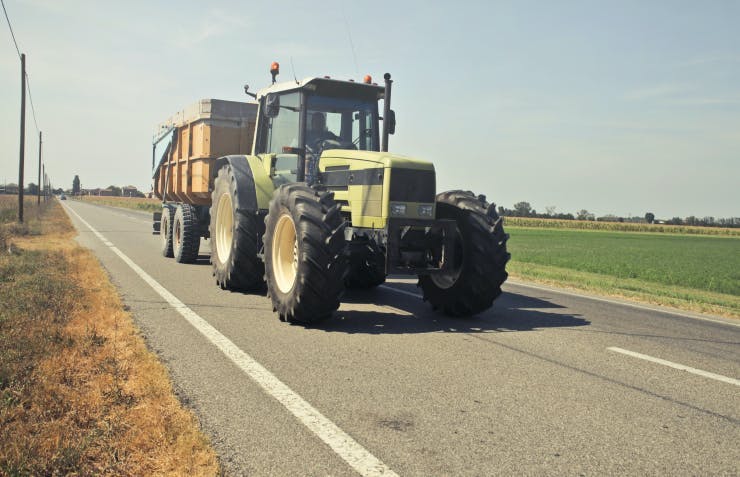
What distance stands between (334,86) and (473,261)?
3.29 m

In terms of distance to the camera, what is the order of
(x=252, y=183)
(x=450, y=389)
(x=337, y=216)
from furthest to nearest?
(x=252, y=183), (x=337, y=216), (x=450, y=389)

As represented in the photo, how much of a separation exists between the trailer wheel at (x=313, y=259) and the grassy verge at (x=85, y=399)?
1654mm

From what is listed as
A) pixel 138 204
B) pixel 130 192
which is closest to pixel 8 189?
pixel 130 192

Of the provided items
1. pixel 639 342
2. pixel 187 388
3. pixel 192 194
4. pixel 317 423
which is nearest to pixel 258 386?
pixel 187 388

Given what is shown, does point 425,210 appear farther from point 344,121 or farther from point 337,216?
point 344,121

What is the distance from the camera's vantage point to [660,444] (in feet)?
12.2

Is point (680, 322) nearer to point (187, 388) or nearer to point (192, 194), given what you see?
point (187, 388)

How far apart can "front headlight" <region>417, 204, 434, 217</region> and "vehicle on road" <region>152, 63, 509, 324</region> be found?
0.5 inches

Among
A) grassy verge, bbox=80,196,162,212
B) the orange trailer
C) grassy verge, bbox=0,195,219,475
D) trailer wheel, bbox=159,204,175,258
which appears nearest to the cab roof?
the orange trailer

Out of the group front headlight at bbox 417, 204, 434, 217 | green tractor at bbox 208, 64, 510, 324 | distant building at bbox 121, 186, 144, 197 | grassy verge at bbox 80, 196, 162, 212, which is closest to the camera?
green tractor at bbox 208, 64, 510, 324

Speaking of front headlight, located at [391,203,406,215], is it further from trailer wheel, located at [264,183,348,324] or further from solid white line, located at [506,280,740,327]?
solid white line, located at [506,280,740,327]

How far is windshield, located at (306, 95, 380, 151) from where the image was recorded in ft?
28.7

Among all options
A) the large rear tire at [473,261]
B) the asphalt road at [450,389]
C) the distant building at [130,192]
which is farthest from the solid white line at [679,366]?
the distant building at [130,192]

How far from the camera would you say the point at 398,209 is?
7289 millimetres
